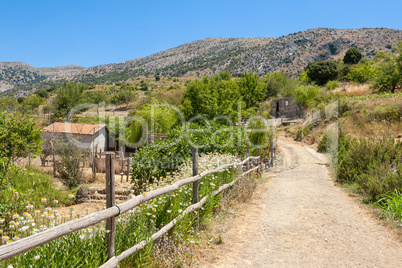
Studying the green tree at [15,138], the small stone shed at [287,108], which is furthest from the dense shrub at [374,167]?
the small stone shed at [287,108]

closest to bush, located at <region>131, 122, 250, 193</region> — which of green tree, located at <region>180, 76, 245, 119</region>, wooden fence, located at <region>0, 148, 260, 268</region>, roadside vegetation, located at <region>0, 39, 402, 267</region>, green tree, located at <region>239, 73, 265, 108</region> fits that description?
roadside vegetation, located at <region>0, 39, 402, 267</region>

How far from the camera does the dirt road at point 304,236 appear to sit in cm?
434

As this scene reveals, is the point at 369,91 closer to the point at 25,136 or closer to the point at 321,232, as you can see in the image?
the point at 321,232

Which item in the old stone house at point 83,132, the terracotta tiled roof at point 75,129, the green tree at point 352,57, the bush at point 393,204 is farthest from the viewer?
the green tree at point 352,57

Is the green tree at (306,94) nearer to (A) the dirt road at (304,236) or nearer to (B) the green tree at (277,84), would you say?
(B) the green tree at (277,84)

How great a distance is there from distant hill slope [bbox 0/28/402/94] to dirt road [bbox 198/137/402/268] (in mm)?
78941

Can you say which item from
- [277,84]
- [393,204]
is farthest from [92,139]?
[277,84]

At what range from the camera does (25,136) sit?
9.00m

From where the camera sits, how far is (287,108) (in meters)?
37.4

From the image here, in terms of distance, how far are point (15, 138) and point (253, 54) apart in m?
102

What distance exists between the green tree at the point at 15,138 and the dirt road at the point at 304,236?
20.6 feet

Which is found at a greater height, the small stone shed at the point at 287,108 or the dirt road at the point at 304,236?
the small stone shed at the point at 287,108

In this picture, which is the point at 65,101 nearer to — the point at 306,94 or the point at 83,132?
the point at 83,132

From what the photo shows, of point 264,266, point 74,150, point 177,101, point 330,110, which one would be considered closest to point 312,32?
point 177,101
